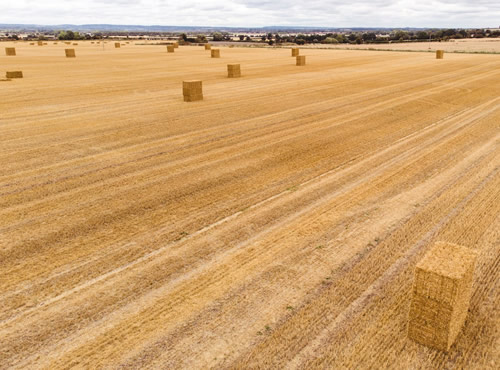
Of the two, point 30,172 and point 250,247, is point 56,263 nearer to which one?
point 250,247

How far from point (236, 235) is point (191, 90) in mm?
11594

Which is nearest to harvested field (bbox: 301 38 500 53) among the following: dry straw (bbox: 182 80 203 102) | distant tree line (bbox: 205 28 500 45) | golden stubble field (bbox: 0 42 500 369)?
distant tree line (bbox: 205 28 500 45)

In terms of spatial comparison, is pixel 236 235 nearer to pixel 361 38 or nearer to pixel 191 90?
pixel 191 90

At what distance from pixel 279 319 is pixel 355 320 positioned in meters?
0.81

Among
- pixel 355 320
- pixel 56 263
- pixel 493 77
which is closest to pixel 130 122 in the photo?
pixel 56 263

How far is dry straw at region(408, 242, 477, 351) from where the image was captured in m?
4.01

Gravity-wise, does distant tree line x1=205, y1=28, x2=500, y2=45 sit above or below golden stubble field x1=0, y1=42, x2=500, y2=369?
above

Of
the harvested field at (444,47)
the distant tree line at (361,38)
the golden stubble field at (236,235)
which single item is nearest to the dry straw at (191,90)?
the golden stubble field at (236,235)

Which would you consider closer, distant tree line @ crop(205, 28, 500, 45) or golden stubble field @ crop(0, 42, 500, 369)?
golden stubble field @ crop(0, 42, 500, 369)

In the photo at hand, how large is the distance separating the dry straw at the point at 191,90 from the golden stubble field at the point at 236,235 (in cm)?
306

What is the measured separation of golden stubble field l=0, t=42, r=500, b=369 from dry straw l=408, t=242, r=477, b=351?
0.16 metres

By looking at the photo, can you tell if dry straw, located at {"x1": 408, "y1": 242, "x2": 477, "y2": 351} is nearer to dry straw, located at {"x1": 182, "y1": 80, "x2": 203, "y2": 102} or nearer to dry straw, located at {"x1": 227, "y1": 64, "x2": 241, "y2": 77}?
dry straw, located at {"x1": 182, "y1": 80, "x2": 203, "y2": 102}

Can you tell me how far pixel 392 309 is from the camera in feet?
16.0

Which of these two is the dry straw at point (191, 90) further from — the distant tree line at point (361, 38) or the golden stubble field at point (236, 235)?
the distant tree line at point (361, 38)
